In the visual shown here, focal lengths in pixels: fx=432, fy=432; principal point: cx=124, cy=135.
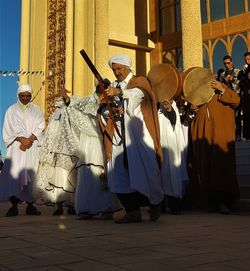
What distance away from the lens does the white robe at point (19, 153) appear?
6.11 m

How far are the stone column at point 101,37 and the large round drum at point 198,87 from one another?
6.27 meters

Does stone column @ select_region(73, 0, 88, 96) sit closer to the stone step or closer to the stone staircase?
the stone staircase

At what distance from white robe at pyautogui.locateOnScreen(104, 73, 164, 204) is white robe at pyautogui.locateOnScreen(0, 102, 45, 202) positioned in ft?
6.54

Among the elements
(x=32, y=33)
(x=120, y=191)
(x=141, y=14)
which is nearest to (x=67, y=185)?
(x=120, y=191)

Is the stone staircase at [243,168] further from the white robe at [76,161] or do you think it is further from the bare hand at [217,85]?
the white robe at [76,161]

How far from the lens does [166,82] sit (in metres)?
5.35

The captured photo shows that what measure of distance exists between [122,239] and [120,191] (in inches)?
49.2

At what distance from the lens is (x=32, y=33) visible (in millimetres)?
17984

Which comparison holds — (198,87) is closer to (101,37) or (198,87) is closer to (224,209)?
(224,209)

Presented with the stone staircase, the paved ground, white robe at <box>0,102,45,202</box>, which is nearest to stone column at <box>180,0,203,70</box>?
the stone staircase

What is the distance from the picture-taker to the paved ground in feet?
7.52

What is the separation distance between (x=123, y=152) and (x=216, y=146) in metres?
1.51

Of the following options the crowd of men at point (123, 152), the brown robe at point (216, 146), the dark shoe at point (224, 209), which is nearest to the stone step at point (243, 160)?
the crowd of men at point (123, 152)

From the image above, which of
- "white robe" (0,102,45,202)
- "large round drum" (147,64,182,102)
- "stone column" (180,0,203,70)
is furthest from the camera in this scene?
"stone column" (180,0,203,70)
